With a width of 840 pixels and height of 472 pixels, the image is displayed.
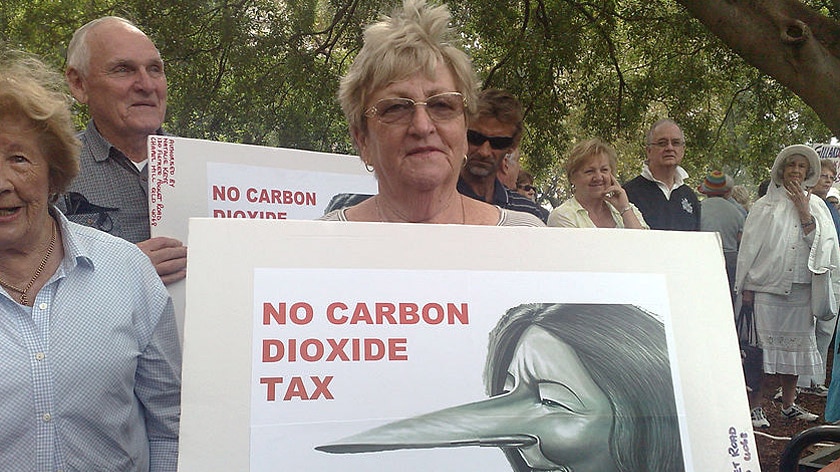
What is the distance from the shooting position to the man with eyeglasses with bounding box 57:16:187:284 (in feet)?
7.43

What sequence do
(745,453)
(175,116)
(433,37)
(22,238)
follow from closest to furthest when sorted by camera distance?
(745,453) < (22,238) < (433,37) < (175,116)

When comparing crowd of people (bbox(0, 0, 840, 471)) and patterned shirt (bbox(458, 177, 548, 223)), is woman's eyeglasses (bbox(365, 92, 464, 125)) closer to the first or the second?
crowd of people (bbox(0, 0, 840, 471))

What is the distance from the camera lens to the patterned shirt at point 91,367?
60.7 inches

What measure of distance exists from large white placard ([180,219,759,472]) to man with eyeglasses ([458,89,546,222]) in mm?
1419

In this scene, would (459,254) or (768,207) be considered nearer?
(459,254)

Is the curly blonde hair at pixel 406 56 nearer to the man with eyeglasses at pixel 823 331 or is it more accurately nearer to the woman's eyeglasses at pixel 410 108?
the woman's eyeglasses at pixel 410 108

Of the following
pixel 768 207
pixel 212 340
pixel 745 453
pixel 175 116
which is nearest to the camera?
pixel 212 340

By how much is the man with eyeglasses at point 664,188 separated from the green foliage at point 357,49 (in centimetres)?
335

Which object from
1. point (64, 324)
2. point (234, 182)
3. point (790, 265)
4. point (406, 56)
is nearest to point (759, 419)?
point (790, 265)

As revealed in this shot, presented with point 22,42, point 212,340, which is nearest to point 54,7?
point 22,42

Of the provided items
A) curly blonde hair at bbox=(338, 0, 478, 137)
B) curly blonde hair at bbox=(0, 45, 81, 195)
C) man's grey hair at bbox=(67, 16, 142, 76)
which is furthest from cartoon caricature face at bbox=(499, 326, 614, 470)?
man's grey hair at bbox=(67, 16, 142, 76)

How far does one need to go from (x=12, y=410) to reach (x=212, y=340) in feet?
1.74

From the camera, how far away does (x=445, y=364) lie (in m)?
1.40

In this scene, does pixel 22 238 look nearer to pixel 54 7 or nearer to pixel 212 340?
pixel 212 340
